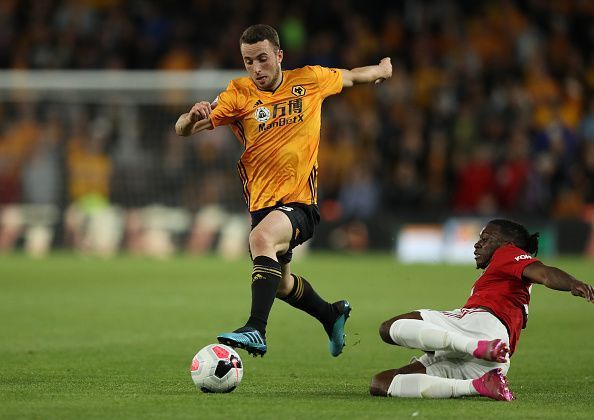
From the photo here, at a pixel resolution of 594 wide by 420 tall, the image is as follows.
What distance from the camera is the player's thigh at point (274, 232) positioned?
26.2ft

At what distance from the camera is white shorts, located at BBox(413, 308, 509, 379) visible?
718cm

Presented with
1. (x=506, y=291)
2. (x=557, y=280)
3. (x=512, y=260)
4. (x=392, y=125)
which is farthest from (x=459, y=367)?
(x=392, y=125)

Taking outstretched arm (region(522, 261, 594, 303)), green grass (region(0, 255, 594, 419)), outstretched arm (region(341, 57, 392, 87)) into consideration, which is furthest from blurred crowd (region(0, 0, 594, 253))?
outstretched arm (region(522, 261, 594, 303))

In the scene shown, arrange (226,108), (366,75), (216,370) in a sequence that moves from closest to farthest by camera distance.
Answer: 1. (216,370)
2. (226,108)
3. (366,75)

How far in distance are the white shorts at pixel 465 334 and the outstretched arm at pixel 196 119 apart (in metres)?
1.94

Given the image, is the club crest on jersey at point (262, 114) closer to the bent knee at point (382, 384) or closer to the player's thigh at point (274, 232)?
the player's thigh at point (274, 232)

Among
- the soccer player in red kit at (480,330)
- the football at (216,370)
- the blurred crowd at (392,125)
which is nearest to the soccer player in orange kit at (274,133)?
the football at (216,370)

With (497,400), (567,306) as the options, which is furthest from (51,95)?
(497,400)

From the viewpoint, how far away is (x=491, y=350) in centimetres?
688

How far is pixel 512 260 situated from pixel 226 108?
2.26 metres

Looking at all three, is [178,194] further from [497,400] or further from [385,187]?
[497,400]

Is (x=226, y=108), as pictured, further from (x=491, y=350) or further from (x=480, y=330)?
(x=491, y=350)

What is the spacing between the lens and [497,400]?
7086 mm

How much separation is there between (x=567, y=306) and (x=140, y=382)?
7693 millimetres
